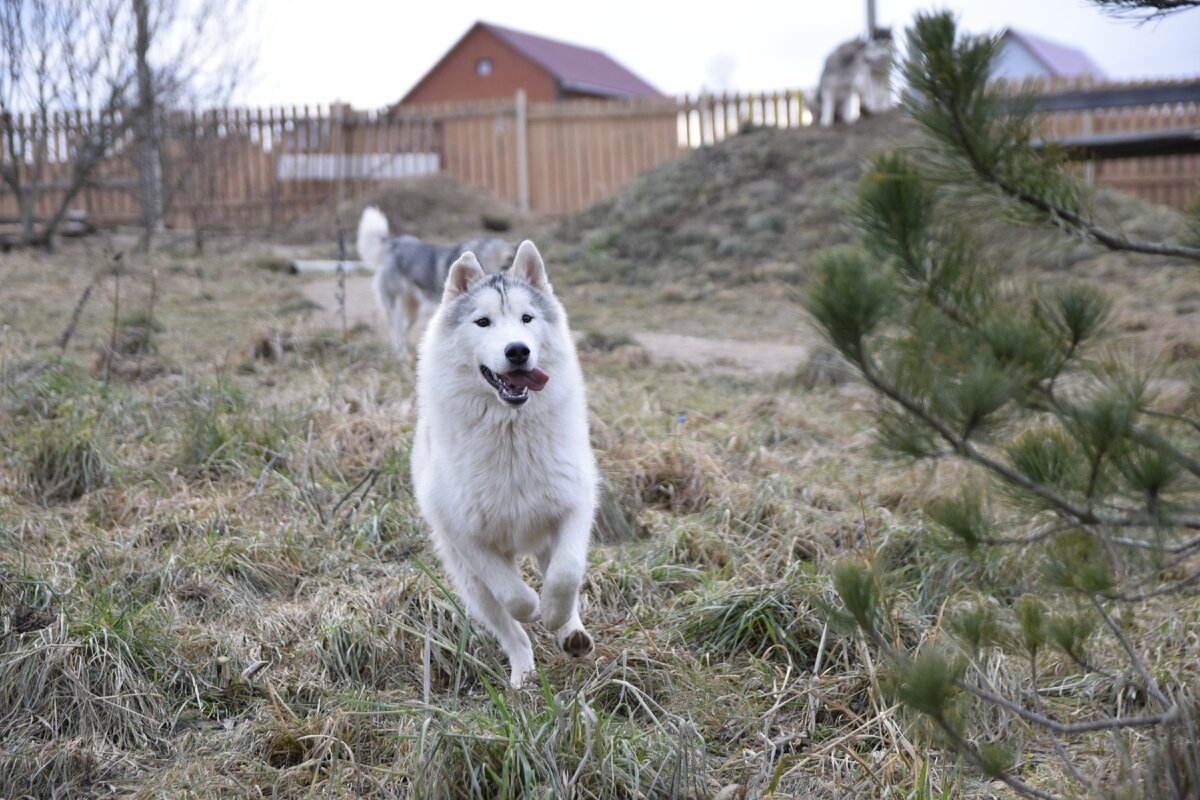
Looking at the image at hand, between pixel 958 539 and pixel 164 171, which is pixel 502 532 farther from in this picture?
pixel 164 171

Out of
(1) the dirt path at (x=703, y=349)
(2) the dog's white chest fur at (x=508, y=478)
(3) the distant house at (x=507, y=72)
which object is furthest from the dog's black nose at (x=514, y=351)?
(3) the distant house at (x=507, y=72)

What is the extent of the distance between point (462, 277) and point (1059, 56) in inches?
1835

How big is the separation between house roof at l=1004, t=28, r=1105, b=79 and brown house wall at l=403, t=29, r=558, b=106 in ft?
56.8

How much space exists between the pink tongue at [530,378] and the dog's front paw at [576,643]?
2.69 ft

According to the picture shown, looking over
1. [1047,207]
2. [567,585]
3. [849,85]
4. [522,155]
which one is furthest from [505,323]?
[522,155]

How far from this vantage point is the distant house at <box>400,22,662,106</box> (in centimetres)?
4172

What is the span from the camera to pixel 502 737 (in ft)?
10.3

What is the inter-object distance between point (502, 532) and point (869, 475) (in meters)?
2.87

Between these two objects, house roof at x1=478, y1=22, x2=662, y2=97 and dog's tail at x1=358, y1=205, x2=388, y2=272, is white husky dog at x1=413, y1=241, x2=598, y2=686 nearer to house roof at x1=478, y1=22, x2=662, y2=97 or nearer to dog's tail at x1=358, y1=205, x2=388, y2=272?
dog's tail at x1=358, y1=205, x2=388, y2=272

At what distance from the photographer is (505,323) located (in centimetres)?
391

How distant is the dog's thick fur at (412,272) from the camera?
10.3m

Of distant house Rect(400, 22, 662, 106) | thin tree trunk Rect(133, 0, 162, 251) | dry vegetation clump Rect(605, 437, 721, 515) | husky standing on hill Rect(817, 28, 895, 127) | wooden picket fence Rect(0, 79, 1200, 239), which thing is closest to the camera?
dry vegetation clump Rect(605, 437, 721, 515)

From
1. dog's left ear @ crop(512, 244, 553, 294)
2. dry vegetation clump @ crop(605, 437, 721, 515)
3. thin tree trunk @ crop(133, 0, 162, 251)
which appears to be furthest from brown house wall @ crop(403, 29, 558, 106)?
dog's left ear @ crop(512, 244, 553, 294)

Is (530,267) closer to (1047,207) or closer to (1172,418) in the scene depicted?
(1047,207)
